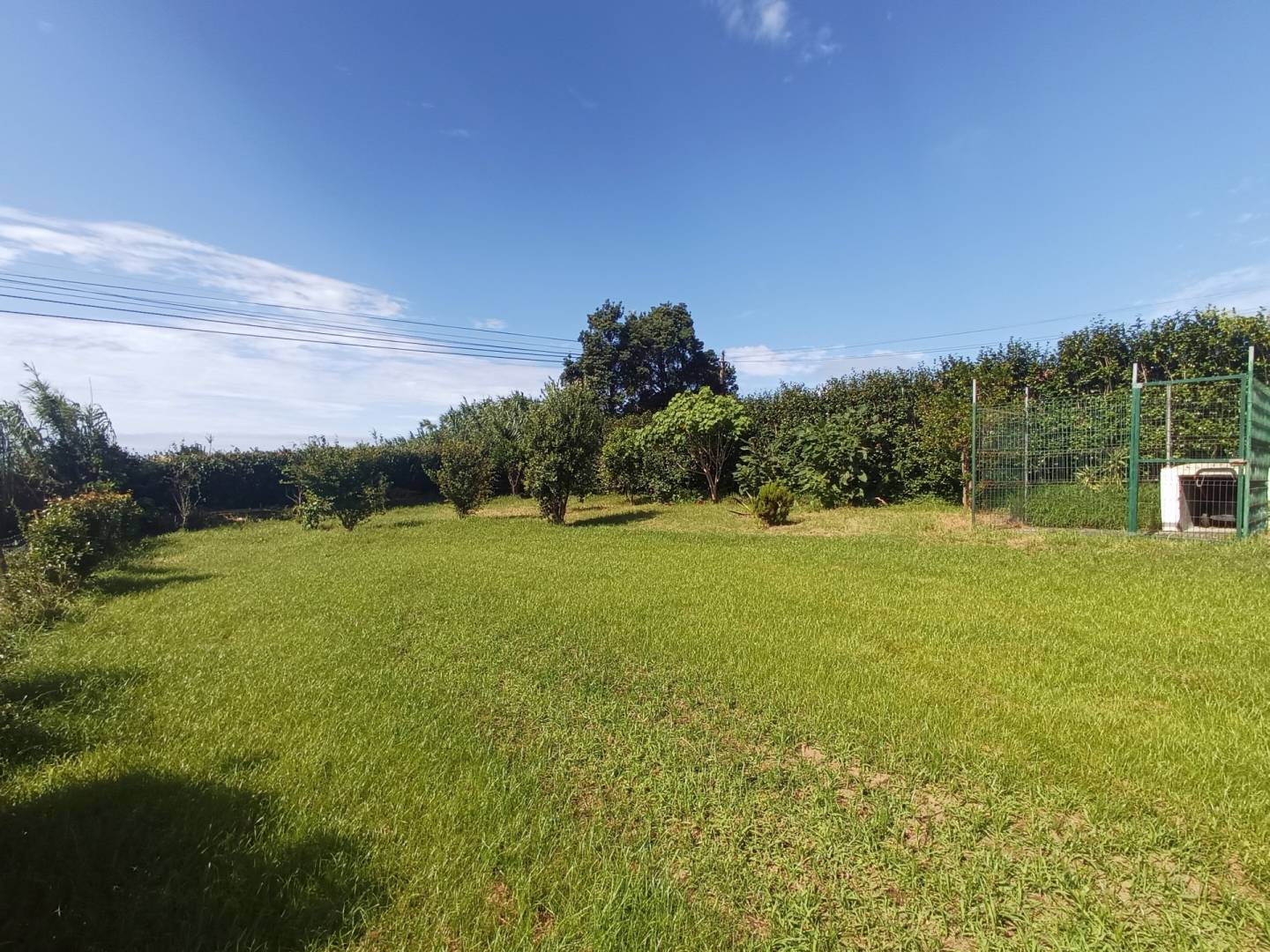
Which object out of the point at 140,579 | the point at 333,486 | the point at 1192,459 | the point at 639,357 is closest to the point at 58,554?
the point at 140,579

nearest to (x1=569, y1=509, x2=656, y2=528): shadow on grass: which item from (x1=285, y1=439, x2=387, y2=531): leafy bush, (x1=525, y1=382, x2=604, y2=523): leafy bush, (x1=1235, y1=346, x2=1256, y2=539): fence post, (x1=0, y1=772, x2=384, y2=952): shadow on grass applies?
(x1=525, y1=382, x2=604, y2=523): leafy bush

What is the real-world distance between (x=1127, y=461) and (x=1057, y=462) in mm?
915

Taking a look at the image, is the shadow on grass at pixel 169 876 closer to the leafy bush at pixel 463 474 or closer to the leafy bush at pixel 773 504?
the leafy bush at pixel 773 504

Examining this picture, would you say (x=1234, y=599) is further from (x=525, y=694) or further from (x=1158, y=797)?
(x=525, y=694)

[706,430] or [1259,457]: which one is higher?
[706,430]

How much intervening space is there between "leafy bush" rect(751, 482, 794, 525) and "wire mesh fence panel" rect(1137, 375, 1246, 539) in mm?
5587

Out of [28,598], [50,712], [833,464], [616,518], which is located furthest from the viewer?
[833,464]

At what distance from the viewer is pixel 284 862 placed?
2.04m

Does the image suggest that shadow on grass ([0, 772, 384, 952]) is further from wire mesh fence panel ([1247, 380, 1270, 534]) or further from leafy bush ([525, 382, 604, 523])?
wire mesh fence panel ([1247, 380, 1270, 534])

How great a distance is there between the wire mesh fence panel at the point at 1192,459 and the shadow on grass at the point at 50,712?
11340mm

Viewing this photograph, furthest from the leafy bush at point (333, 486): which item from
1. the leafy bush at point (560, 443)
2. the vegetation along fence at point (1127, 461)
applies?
the vegetation along fence at point (1127, 461)

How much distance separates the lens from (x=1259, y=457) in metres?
8.04

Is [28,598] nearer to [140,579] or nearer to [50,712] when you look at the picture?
[140,579]

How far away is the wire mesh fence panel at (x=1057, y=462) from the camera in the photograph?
9344mm
